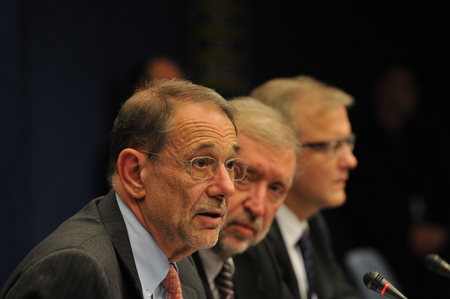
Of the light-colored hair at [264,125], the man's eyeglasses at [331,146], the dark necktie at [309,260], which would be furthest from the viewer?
the man's eyeglasses at [331,146]

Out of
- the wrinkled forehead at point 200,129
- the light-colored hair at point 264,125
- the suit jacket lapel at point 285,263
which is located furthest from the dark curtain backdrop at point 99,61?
the wrinkled forehead at point 200,129

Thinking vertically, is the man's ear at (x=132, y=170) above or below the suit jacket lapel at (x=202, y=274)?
above

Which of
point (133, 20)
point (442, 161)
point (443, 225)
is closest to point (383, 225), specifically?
point (443, 225)

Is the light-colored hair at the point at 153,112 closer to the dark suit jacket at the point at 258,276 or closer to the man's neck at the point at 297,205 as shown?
the dark suit jacket at the point at 258,276

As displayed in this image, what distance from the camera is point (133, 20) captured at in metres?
3.88

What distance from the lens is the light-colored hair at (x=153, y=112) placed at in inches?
65.4

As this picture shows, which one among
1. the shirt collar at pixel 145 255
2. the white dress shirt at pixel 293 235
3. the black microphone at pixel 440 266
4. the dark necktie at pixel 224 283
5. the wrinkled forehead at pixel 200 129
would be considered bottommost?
the white dress shirt at pixel 293 235

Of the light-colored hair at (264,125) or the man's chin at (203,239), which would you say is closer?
the man's chin at (203,239)

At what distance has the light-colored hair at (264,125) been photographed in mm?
2309

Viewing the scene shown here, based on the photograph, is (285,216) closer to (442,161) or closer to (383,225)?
(383,225)

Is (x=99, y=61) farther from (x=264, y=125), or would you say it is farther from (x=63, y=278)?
(x=63, y=278)

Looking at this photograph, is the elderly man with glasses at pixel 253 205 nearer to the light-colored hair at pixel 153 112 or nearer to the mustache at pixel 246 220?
the mustache at pixel 246 220

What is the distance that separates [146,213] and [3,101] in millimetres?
1454

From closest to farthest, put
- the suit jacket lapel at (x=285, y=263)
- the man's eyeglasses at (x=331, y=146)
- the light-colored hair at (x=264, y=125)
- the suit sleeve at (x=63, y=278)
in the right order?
the suit sleeve at (x=63, y=278) < the light-colored hair at (x=264, y=125) < the suit jacket lapel at (x=285, y=263) < the man's eyeglasses at (x=331, y=146)
